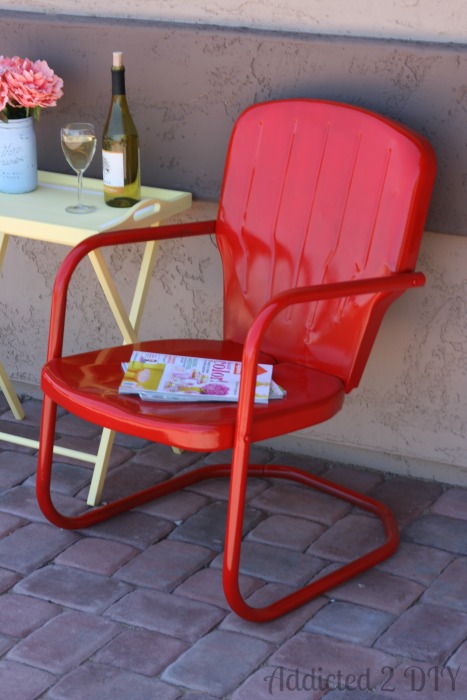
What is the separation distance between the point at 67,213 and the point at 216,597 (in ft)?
3.50

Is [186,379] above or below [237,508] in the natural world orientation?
above

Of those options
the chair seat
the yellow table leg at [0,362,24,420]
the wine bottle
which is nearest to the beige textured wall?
the wine bottle

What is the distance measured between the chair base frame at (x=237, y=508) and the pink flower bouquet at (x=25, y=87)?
0.83m

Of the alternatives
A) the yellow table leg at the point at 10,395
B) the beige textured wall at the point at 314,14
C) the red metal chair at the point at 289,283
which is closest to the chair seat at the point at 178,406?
the red metal chair at the point at 289,283

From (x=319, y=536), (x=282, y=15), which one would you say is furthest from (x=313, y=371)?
(x=282, y=15)

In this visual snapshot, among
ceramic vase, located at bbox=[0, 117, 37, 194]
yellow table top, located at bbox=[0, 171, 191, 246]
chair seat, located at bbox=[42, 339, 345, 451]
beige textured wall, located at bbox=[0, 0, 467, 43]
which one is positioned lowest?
chair seat, located at bbox=[42, 339, 345, 451]

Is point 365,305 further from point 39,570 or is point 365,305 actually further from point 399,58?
point 39,570

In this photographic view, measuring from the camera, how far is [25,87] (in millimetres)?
2793

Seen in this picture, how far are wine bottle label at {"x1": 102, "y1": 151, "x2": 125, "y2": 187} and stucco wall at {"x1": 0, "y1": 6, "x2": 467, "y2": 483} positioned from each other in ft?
0.77

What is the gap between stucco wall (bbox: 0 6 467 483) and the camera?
2.67 metres

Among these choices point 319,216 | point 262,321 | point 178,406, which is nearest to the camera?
point 262,321

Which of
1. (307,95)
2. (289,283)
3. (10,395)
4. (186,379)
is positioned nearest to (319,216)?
(289,283)

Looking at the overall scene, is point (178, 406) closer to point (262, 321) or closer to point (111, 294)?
point (262, 321)

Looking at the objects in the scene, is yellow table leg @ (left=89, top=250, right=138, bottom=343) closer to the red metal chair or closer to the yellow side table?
the yellow side table
